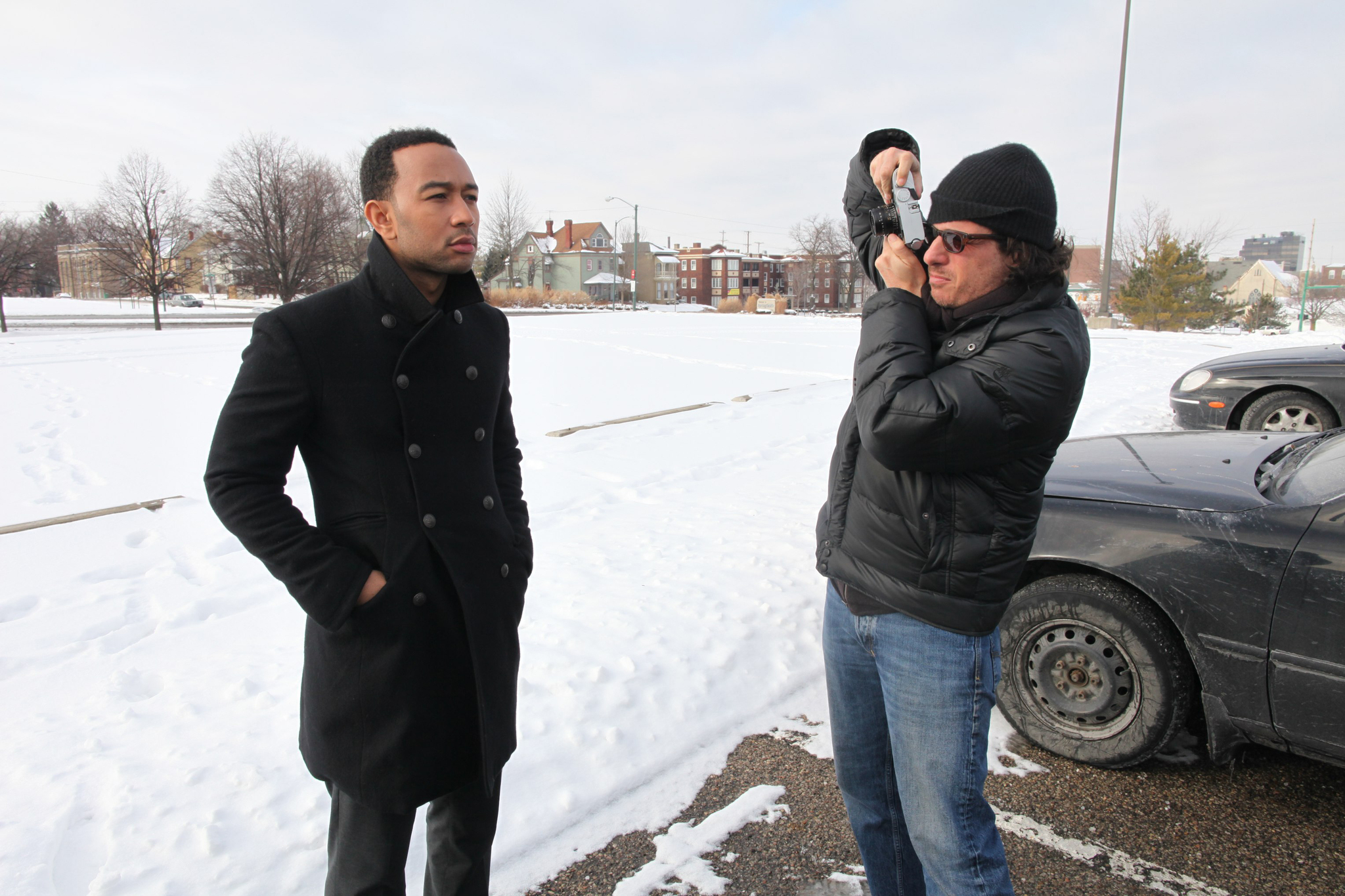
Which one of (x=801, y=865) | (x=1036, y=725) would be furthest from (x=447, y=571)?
(x=1036, y=725)

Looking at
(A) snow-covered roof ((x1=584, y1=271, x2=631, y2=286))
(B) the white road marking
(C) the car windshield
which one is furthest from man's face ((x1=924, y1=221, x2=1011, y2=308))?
(A) snow-covered roof ((x1=584, y1=271, x2=631, y2=286))

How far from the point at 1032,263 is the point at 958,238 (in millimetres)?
168

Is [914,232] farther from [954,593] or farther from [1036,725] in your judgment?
[1036,725]

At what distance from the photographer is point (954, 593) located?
5.46ft

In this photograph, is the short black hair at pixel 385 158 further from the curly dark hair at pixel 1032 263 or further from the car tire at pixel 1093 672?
the car tire at pixel 1093 672

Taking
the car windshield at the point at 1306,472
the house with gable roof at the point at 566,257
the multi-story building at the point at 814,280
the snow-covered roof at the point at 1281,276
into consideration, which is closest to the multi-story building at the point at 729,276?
the multi-story building at the point at 814,280

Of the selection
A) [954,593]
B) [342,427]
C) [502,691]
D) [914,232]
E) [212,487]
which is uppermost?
[914,232]

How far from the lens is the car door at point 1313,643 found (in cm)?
238

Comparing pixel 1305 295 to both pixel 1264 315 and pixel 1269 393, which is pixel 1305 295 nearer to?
pixel 1264 315

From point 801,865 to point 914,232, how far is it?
1977 millimetres

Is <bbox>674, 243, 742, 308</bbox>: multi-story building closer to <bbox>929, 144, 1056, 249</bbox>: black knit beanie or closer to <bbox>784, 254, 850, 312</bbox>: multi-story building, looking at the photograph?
<bbox>784, 254, 850, 312</bbox>: multi-story building

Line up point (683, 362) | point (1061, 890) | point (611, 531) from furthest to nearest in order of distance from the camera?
point (683, 362), point (611, 531), point (1061, 890)

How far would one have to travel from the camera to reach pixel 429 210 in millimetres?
1714

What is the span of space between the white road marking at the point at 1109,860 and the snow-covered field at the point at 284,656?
90 centimetres
